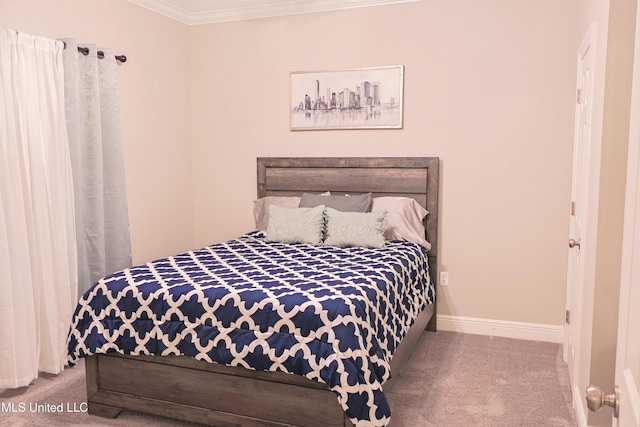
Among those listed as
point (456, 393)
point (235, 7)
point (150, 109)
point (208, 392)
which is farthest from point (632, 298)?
point (235, 7)

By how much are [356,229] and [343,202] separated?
1.31 ft

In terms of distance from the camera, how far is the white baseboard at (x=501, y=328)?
3.99 metres

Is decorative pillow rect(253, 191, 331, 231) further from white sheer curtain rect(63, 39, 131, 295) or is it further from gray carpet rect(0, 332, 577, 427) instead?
gray carpet rect(0, 332, 577, 427)

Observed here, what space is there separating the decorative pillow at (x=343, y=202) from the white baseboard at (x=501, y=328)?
3.48 feet

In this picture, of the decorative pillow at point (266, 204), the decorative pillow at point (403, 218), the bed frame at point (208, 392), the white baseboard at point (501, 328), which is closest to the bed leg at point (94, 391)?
the bed frame at point (208, 392)

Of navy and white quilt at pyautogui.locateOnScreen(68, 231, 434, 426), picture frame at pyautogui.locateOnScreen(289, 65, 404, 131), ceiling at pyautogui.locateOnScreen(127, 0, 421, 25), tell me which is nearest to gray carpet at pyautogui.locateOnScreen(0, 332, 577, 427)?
navy and white quilt at pyautogui.locateOnScreen(68, 231, 434, 426)

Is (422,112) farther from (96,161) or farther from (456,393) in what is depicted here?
(96,161)

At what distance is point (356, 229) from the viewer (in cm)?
376

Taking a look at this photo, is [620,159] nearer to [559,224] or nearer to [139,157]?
[559,224]

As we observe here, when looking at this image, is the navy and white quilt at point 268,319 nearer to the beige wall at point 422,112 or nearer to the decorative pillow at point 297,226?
the decorative pillow at point 297,226

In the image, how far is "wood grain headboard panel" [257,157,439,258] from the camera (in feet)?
13.7

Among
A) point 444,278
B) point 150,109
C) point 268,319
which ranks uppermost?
point 150,109

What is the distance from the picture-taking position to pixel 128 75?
13.6 ft

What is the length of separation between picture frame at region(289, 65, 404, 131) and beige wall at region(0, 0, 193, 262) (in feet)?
3.33
